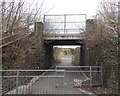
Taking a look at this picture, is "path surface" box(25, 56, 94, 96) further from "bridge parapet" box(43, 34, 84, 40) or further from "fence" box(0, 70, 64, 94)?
"bridge parapet" box(43, 34, 84, 40)

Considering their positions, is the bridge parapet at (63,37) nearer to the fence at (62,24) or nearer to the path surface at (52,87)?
the fence at (62,24)

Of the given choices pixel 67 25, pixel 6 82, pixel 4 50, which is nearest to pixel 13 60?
pixel 4 50

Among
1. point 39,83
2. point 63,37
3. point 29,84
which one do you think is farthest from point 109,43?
point 63,37

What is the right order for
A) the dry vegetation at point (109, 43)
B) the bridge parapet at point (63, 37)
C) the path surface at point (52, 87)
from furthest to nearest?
the bridge parapet at point (63, 37)
the path surface at point (52, 87)
the dry vegetation at point (109, 43)

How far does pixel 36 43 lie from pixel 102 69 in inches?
178

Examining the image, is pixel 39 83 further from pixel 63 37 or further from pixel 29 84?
pixel 63 37

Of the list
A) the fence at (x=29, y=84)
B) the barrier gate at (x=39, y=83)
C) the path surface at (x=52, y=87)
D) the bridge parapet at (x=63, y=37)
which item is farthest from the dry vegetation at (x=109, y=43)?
the bridge parapet at (x=63, y=37)

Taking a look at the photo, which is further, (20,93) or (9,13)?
(9,13)

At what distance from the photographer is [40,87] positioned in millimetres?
6156

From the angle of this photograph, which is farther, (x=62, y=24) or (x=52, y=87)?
(x=62, y=24)

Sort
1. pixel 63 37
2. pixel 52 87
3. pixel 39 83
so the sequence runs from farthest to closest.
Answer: pixel 63 37 < pixel 39 83 < pixel 52 87

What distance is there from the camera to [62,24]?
39.4 feet

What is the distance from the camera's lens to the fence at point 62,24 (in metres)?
11.4

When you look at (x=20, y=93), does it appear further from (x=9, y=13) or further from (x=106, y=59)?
(x=106, y=59)
